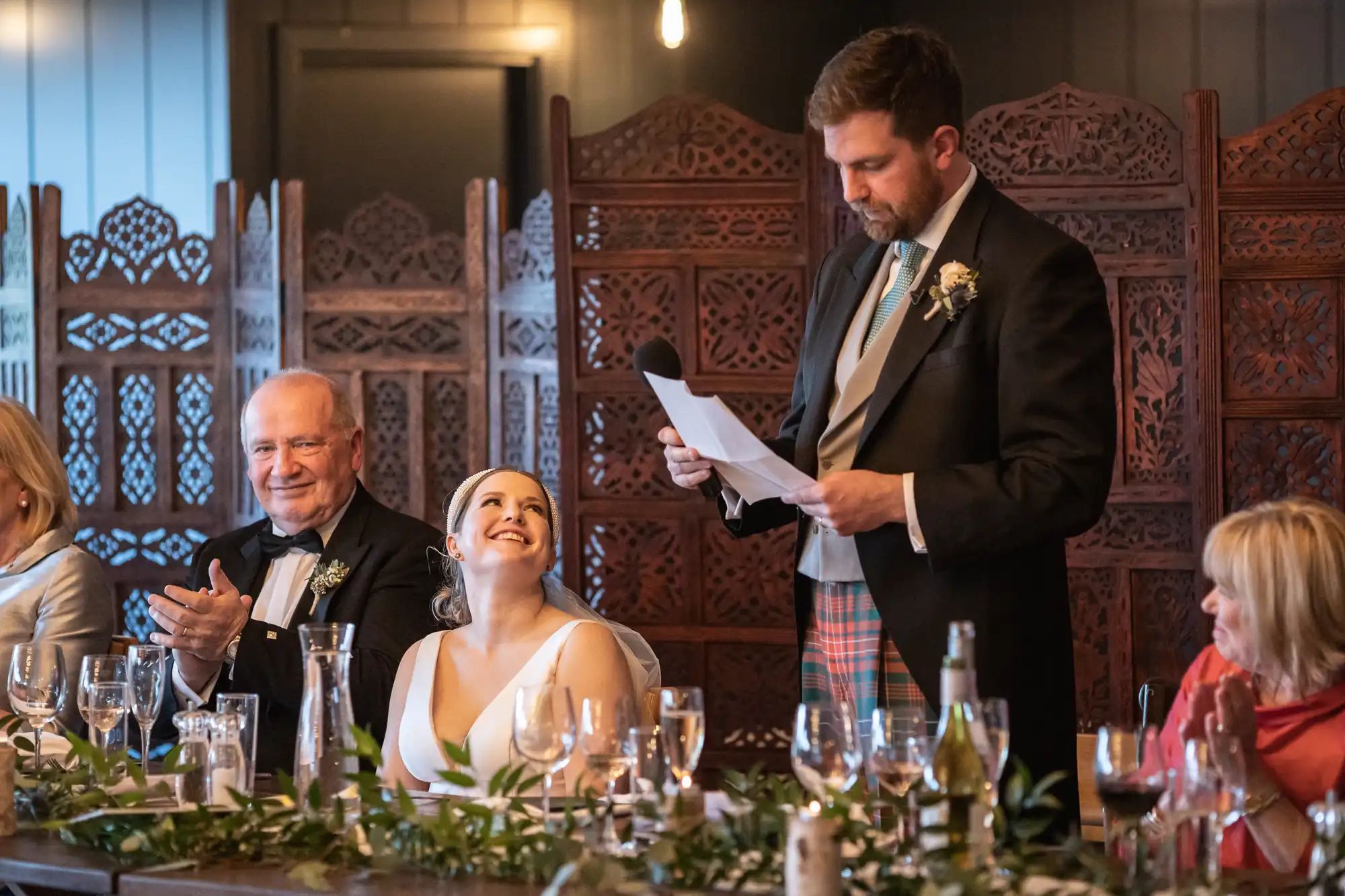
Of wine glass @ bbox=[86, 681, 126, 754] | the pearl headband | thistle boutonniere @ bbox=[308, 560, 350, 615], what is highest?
the pearl headband

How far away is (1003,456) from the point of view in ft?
8.14

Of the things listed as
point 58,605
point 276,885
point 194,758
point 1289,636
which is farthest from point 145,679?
point 1289,636

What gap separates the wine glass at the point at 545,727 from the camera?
75.7 inches

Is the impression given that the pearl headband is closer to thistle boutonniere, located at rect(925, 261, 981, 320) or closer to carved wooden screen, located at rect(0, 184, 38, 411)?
thistle boutonniere, located at rect(925, 261, 981, 320)

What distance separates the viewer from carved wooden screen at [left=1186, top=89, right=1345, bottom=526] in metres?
4.85

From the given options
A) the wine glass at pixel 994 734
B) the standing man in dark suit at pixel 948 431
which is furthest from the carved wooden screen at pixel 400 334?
the wine glass at pixel 994 734

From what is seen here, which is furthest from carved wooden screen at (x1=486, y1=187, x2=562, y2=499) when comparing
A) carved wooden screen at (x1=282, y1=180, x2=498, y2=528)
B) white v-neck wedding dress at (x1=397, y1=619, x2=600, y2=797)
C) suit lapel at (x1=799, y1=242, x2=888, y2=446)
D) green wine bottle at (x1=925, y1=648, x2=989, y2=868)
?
green wine bottle at (x1=925, y1=648, x2=989, y2=868)

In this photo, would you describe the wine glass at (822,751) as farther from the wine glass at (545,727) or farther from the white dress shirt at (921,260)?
the white dress shirt at (921,260)

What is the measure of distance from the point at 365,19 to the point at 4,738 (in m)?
5.34

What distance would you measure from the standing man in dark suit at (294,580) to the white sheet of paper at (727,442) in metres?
0.97

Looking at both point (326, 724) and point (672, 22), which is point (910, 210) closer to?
point (326, 724)

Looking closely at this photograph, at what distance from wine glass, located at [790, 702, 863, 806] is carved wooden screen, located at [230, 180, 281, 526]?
13.4 feet

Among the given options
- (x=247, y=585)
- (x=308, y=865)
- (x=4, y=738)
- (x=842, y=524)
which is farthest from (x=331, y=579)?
(x=308, y=865)

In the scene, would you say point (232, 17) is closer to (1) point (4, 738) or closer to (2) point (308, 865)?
(1) point (4, 738)
